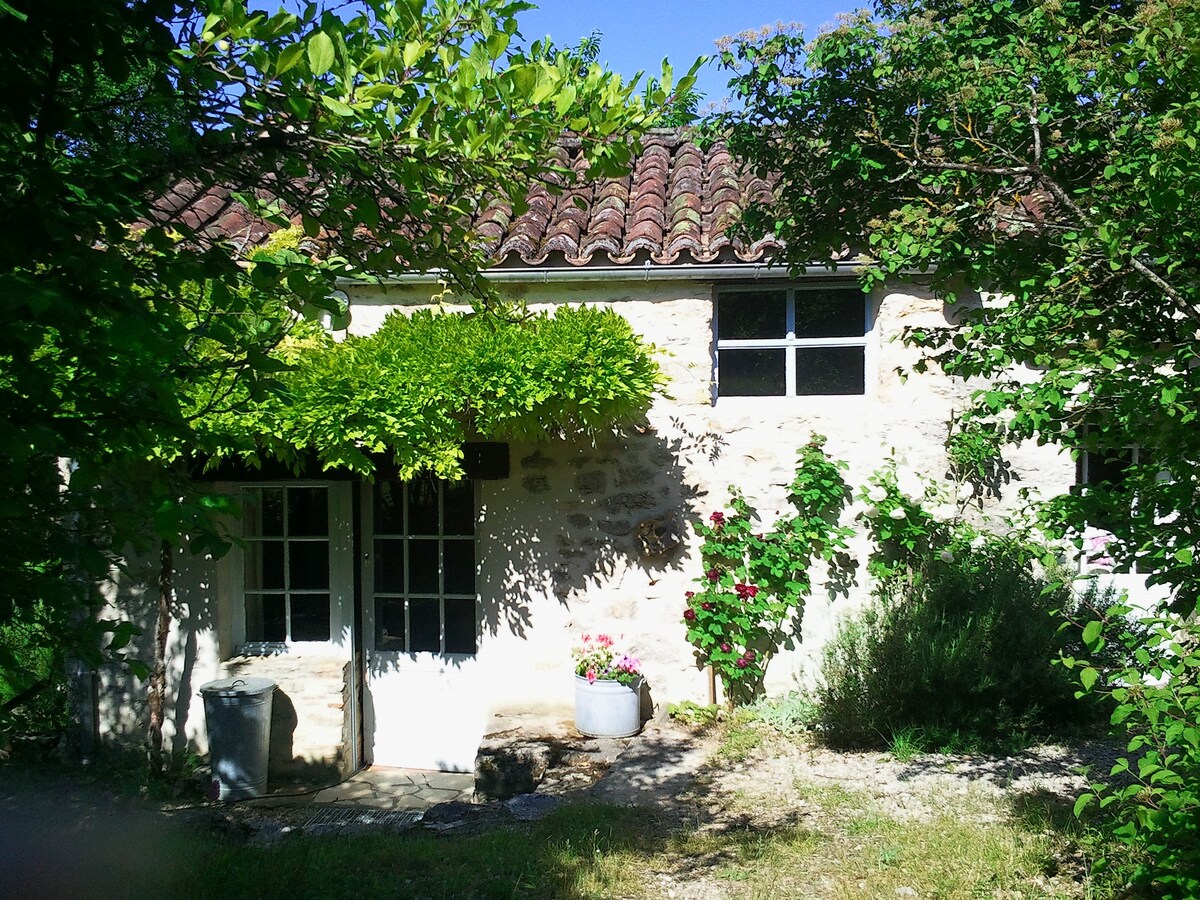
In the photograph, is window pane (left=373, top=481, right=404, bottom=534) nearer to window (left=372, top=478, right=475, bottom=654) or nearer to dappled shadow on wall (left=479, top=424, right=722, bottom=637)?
window (left=372, top=478, right=475, bottom=654)

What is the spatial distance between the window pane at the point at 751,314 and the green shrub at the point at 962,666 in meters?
1.97

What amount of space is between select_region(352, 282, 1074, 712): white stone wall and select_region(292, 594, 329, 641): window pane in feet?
4.06

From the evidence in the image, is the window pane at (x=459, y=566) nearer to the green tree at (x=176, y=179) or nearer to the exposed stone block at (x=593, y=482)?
the exposed stone block at (x=593, y=482)

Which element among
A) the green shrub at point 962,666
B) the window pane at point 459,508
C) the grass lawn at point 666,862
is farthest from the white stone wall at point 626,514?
the grass lawn at point 666,862

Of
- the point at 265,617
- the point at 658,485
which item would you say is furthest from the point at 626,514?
the point at 265,617

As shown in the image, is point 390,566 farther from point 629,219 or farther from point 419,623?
point 629,219

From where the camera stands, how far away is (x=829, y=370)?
6.91 m

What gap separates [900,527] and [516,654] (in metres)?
2.81

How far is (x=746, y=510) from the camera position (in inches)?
267

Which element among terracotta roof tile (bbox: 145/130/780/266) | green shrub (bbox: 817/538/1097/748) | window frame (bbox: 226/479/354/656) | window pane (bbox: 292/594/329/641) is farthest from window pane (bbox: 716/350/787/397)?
window pane (bbox: 292/594/329/641)

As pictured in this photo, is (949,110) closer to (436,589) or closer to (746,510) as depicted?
(746,510)

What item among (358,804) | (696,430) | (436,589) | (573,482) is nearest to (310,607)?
(436,589)

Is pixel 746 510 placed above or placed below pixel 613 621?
above

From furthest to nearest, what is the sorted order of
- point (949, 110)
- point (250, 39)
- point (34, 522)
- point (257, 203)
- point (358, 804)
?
point (358, 804) < point (949, 110) < point (257, 203) < point (250, 39) < point (34, 522)
